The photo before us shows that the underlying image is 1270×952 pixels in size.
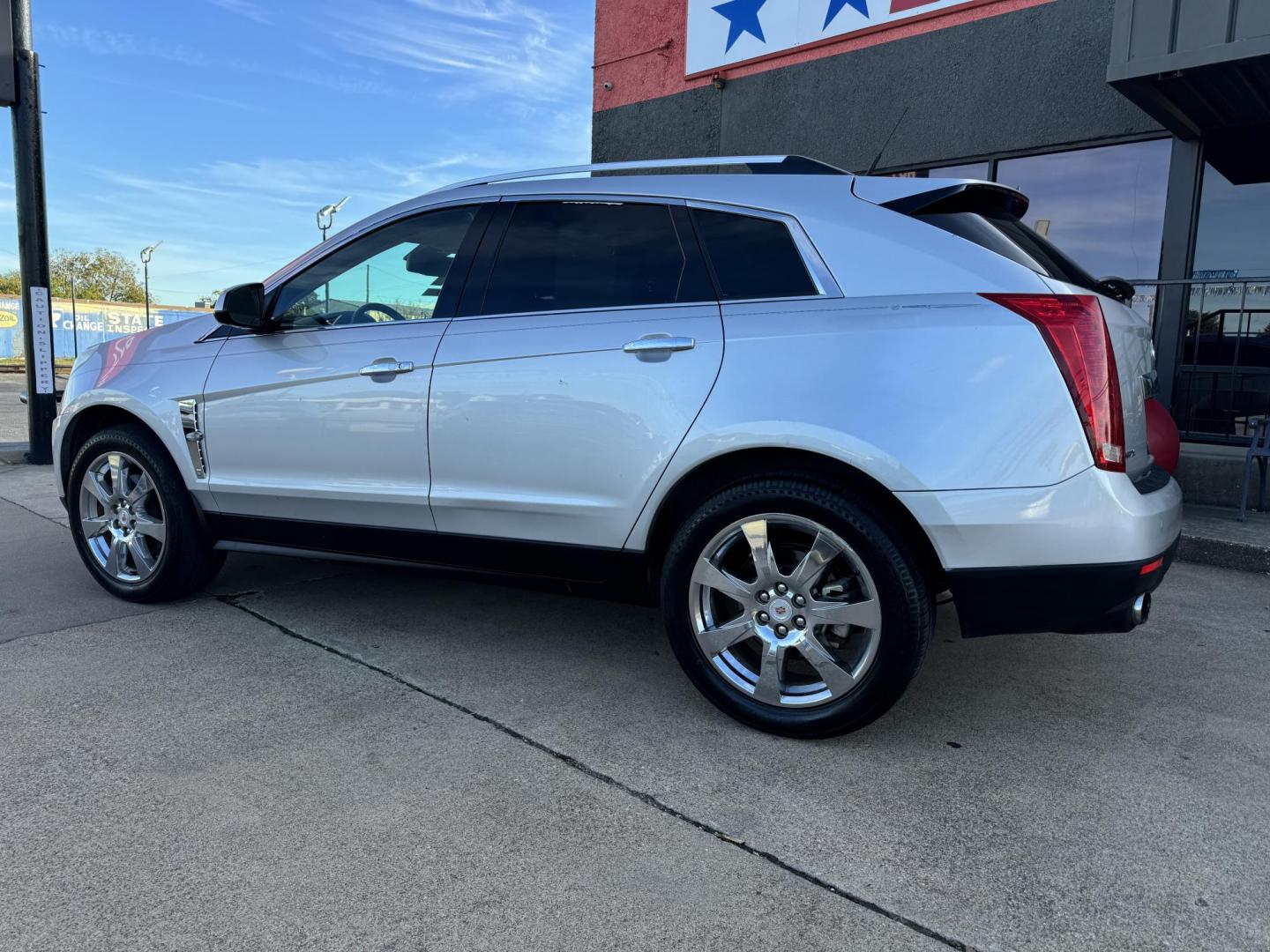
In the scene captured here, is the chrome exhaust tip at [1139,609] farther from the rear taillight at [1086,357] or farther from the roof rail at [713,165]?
the roof rail at [713,165]

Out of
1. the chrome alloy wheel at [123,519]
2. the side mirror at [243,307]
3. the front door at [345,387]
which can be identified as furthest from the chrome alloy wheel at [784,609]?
the chrome alloy wheel at [123,519]

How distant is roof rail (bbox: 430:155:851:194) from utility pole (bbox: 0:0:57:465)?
677 centimetres

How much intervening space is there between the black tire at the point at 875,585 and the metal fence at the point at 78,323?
178ft

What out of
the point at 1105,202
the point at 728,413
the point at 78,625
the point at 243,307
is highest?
the point at 1105,202

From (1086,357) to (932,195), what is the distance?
27.6 inches

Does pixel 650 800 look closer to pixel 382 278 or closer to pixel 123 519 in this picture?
pixel 382 278

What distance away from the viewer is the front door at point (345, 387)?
3.42m

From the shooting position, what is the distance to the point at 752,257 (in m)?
2.92

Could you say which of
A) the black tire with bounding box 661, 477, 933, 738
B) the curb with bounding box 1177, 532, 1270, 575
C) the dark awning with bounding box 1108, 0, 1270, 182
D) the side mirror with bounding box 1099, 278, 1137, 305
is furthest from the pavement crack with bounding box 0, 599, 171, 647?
the dark awning with bounding box 1108, 0, 1270, 182

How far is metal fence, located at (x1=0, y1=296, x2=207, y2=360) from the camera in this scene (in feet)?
171

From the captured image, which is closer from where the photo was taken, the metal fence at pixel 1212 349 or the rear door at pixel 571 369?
the rear door at pixel 571 369

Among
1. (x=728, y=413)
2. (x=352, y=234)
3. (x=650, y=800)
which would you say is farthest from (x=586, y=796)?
(x=352, y=234)

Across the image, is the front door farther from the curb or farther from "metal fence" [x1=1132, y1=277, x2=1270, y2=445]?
"metal fence" [x1=1132, y1=277, x2=1270, y2=445]

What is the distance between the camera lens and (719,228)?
3.01 m
